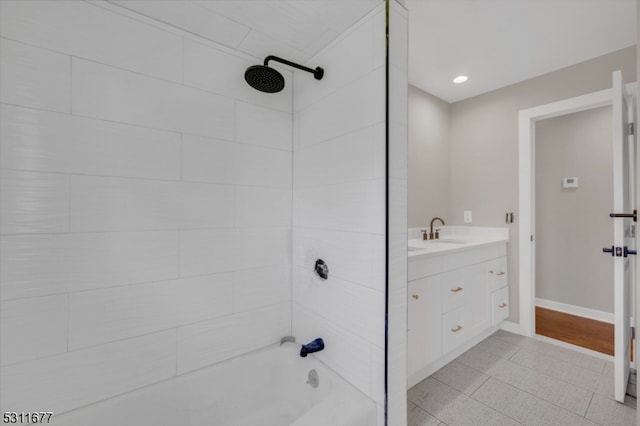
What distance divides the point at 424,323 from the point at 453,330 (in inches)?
16.5

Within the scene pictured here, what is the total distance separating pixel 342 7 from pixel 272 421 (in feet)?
6.38

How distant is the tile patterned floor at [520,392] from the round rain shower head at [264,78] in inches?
78.3

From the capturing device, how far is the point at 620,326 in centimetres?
168

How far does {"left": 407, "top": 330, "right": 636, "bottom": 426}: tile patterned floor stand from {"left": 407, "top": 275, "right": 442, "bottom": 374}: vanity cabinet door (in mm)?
215

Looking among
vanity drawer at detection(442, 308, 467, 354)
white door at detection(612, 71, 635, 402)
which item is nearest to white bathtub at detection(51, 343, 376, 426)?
vanity drawer at detection(442, 308, 467, 354)

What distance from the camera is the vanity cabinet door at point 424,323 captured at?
1.72 m

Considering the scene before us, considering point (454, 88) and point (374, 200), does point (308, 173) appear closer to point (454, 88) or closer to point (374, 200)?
point (374, 200)

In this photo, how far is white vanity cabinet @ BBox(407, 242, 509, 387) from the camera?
175cm

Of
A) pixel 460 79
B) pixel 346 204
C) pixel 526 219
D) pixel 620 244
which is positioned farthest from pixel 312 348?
pixel 460 79

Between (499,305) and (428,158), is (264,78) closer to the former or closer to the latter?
(428,158)

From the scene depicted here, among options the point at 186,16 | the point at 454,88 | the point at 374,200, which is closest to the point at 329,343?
the point at 374,200

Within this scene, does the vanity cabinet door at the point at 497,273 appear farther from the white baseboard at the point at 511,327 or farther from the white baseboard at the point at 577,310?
the white baseboard at the point at 577,310

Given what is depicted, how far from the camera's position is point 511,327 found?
2711 millimetres

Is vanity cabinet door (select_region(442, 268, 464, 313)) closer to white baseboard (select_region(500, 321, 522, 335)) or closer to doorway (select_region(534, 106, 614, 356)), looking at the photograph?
white baseboard (select_region(500, 321, 522, 335))
